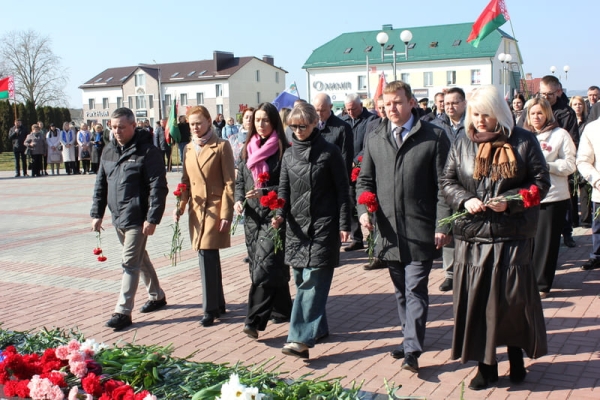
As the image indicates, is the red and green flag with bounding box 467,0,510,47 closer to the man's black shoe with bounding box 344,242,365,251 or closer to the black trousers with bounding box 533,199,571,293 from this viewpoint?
the man's black shoe with bounding box 344,242,365,251

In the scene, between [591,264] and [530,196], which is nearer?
[530,196]

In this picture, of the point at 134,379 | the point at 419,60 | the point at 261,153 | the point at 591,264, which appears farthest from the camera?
the point at 419,60

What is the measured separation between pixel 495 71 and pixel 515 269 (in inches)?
3020

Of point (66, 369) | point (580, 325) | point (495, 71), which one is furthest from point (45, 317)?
point (495, 71)

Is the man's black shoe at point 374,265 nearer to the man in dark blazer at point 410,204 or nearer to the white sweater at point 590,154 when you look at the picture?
the white sweater at point 590,154

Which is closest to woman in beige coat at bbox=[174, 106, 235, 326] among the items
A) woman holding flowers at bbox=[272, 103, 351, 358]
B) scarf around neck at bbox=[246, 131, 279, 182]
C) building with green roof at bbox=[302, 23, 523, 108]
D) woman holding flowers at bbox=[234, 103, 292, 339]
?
woman holding flowers at bbox=[234, 103, 292, 339]

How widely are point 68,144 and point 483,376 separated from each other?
79.5ft

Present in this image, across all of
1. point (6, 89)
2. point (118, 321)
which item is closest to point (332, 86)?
point (6, 89)

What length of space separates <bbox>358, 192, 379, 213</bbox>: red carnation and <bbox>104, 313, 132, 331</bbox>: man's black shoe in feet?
8.39

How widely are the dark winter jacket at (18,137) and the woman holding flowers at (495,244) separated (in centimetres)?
2268

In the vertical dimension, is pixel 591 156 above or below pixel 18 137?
below

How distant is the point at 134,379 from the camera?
3783 millimetres

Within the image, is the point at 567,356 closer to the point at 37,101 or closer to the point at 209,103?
the point at 37,101

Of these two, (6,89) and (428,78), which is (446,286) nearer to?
(6,89)
